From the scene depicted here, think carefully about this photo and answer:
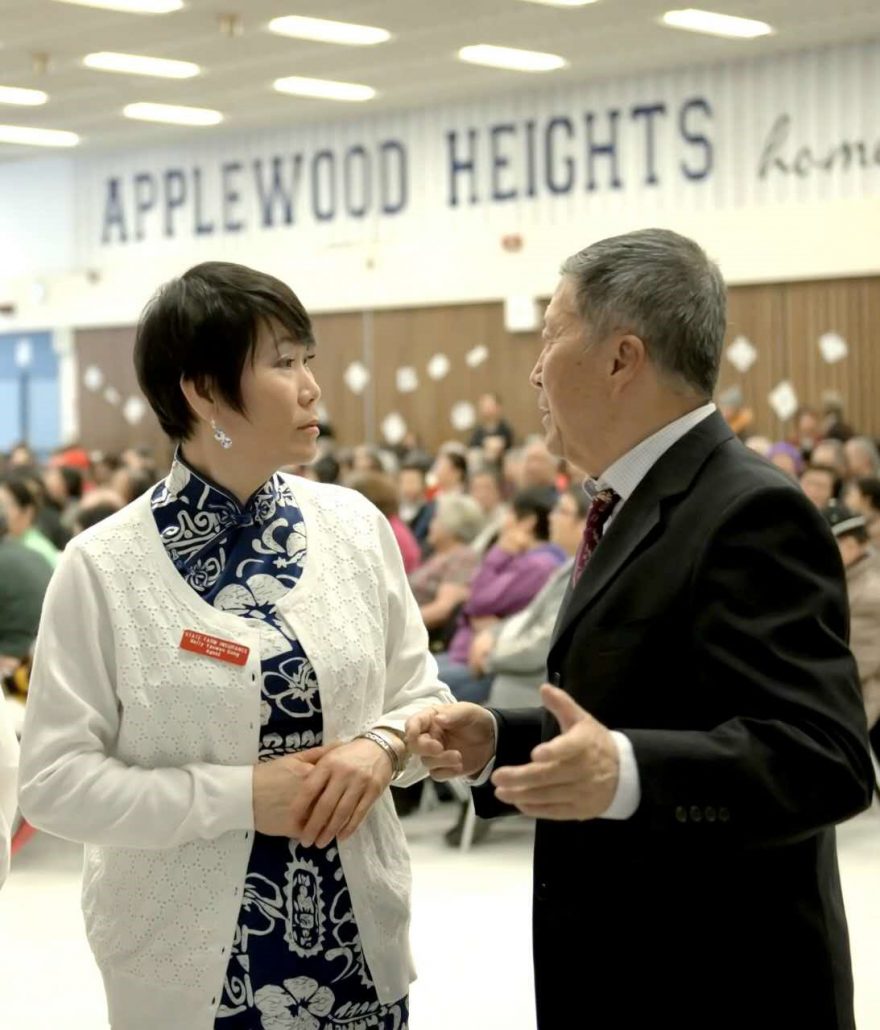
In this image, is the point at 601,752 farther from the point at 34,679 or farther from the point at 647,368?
the point at 34,679

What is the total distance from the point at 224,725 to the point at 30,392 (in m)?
20.6

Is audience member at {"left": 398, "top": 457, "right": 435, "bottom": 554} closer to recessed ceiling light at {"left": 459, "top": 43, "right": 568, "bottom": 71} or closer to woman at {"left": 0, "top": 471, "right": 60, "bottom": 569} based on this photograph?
woman at {"left": 0, "top": 471, "right": 60, "bottom": 569}

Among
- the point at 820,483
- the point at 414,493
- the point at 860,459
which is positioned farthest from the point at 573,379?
the point at 860,459

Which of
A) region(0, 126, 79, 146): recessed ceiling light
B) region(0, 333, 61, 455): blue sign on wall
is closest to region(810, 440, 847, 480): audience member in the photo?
region(0, 126, 79, 146): recessed ceiling light

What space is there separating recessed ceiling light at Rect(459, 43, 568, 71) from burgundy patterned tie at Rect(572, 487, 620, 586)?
1212cm

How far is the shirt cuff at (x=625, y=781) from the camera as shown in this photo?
1735mm

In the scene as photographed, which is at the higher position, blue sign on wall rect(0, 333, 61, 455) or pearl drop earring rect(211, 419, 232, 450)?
blue sign on wall rect(0, 333, 61, 455)

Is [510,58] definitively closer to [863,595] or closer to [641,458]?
[863,595]

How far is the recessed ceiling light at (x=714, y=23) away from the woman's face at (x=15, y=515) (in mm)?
7275

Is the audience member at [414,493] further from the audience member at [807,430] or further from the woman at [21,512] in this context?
the audience member at [807,430]

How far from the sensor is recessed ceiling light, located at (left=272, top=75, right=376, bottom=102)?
15.4 metres

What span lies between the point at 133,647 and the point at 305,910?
43 centimetres

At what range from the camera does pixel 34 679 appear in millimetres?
2178

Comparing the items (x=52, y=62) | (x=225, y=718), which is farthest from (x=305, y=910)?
(x=52, y=62)
